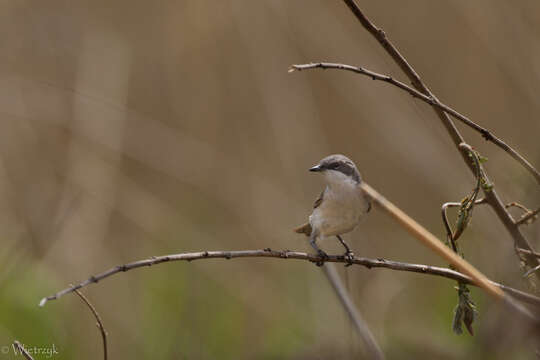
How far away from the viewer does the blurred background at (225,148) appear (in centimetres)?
304

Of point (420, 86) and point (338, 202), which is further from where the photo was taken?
point (338, 202)

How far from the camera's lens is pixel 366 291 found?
321 cm

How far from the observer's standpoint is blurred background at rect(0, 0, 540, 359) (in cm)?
304

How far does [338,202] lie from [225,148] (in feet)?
6.26

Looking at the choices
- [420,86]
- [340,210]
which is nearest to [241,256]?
[420,86]

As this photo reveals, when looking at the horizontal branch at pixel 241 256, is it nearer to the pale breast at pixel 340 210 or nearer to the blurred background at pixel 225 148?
the pale breast at pixel 340 210

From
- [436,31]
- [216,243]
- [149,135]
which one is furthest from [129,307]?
[436,31]

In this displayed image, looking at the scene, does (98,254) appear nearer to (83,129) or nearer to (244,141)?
(83,129)

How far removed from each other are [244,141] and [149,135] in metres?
0.55

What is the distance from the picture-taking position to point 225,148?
3926 millimetres

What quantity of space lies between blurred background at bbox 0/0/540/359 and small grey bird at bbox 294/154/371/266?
2.03ft

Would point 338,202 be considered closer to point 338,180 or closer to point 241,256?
point 338,180

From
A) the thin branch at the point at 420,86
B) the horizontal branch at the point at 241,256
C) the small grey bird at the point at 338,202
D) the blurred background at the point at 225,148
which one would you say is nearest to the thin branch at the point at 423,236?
the horizontal branch at the point at 241,256

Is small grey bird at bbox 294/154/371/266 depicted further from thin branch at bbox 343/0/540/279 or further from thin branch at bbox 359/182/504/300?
thin branch at bbox 359/182/504/300
